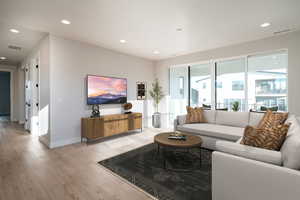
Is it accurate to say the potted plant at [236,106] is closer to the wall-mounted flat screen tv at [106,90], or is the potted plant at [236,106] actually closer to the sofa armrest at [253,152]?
the sofa armrest at [253,152]

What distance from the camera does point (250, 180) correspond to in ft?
4.18

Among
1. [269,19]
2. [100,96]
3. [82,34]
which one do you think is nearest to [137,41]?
[82,34]

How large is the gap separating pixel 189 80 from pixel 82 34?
3.81m

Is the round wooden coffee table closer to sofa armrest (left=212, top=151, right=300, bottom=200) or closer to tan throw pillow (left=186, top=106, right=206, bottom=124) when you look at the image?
sofa armrest (left=212, top=151, right=300, bottom=200)

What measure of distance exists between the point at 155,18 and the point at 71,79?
2522 millimetres

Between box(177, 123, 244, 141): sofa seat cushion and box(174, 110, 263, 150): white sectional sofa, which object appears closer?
box(177, 123, 244, 141): sofa seat cushion

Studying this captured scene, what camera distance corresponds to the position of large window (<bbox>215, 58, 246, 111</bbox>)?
441 centimetres

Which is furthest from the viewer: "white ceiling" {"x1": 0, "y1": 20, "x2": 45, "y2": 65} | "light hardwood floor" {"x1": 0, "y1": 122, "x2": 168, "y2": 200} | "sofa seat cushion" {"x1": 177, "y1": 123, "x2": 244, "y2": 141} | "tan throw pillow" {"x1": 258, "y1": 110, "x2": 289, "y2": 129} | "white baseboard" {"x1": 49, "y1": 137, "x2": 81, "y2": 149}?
"white baseboard" {"x1": 49, "y1": 137, "x2": 81, "y2": 149}

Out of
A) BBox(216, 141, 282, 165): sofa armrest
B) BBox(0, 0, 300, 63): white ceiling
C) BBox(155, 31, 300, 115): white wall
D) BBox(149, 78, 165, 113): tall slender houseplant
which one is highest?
BBox(0, 0, 300, 63): white ceiling

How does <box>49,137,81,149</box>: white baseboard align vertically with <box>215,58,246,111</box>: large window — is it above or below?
below

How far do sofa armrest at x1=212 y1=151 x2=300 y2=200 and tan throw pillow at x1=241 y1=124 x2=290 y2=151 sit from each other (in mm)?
327

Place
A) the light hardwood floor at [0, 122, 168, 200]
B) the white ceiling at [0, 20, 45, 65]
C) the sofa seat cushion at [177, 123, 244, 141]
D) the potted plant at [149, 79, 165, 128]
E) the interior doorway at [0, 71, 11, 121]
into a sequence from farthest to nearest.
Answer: the interior doorway at [0, 71, 11, 121]
the potted plant at [149, 79, 165, 128]
the white ceiling at [0, 20, 45, 65]
the sofa seat cushion at [177, 123, 244, 141]
the light hardwood floor at [0, 122, 168, 200]

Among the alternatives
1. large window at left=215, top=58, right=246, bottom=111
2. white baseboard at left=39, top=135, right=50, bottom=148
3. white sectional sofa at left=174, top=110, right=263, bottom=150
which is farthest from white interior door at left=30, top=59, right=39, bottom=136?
large window at left=215, top=58, right=246, bottom=111

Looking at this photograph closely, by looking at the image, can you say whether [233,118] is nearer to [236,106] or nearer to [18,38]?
[236,106]
